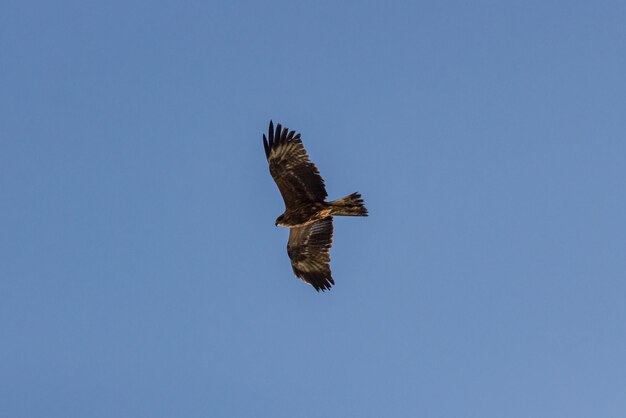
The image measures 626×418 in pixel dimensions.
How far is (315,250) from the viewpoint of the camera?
85.1ft

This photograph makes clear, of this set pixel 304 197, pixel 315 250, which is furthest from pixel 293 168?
pixel 315 250

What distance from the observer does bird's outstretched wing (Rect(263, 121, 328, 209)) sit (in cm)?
2475

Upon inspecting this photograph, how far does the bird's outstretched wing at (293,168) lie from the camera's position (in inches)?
974

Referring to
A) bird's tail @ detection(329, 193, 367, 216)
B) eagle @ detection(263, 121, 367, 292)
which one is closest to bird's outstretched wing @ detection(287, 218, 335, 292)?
eagle @ detection(263, 121, 367, 292)

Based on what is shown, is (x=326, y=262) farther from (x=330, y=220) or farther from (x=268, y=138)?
(x=268, y=138)

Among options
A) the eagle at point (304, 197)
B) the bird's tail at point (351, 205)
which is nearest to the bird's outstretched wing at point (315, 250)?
the eagle at point (304, 197)

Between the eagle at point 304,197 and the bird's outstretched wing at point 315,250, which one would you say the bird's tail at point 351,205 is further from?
the bird's outstretched wing at point 315,250

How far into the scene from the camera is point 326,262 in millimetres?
25922

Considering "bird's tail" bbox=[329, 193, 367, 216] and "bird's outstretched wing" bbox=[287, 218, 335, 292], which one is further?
"bird's outstretched wing" bbox=[287, 218, 335, 292]

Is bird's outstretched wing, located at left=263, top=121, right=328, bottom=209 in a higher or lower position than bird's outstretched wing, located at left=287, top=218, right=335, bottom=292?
higher

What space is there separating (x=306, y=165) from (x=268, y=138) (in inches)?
44.8

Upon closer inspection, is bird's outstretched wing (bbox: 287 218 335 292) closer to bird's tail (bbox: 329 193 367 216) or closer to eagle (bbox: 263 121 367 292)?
eagle (bbox: 263 121 367 292)

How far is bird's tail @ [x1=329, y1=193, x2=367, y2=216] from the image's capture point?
24266 mm

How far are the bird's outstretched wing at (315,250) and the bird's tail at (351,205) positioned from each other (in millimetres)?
1274
